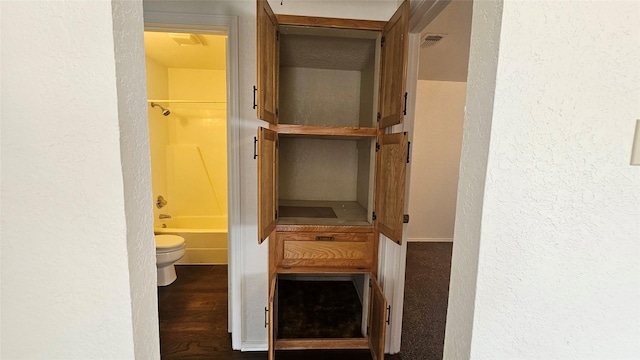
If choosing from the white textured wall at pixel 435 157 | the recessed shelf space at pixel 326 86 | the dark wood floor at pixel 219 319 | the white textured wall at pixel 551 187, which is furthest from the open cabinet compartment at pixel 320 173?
the white textured wall at pixel 435 157

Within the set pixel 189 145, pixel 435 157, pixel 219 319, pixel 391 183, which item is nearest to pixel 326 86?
pixel 391 183

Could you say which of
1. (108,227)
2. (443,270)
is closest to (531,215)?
(108,227)

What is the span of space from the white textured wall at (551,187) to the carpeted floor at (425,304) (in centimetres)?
141

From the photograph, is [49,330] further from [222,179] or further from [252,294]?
[222,179]

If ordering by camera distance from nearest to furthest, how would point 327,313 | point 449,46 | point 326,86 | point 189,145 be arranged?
1. point 327,313
2. point 326,86
3. point 449,46
4. point 189,145

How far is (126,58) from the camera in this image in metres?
0.57

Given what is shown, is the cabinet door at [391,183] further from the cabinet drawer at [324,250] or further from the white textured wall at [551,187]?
the white textured wall at [551,187]

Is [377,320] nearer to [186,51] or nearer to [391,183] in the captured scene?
[391,183]

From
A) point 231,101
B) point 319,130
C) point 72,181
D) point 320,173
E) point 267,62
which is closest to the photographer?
point 72,181

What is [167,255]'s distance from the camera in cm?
257

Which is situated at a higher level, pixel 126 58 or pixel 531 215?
pixel 126 58

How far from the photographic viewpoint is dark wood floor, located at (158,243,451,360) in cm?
184

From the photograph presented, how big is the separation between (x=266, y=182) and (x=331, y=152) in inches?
36.8

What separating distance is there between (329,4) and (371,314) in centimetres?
193
